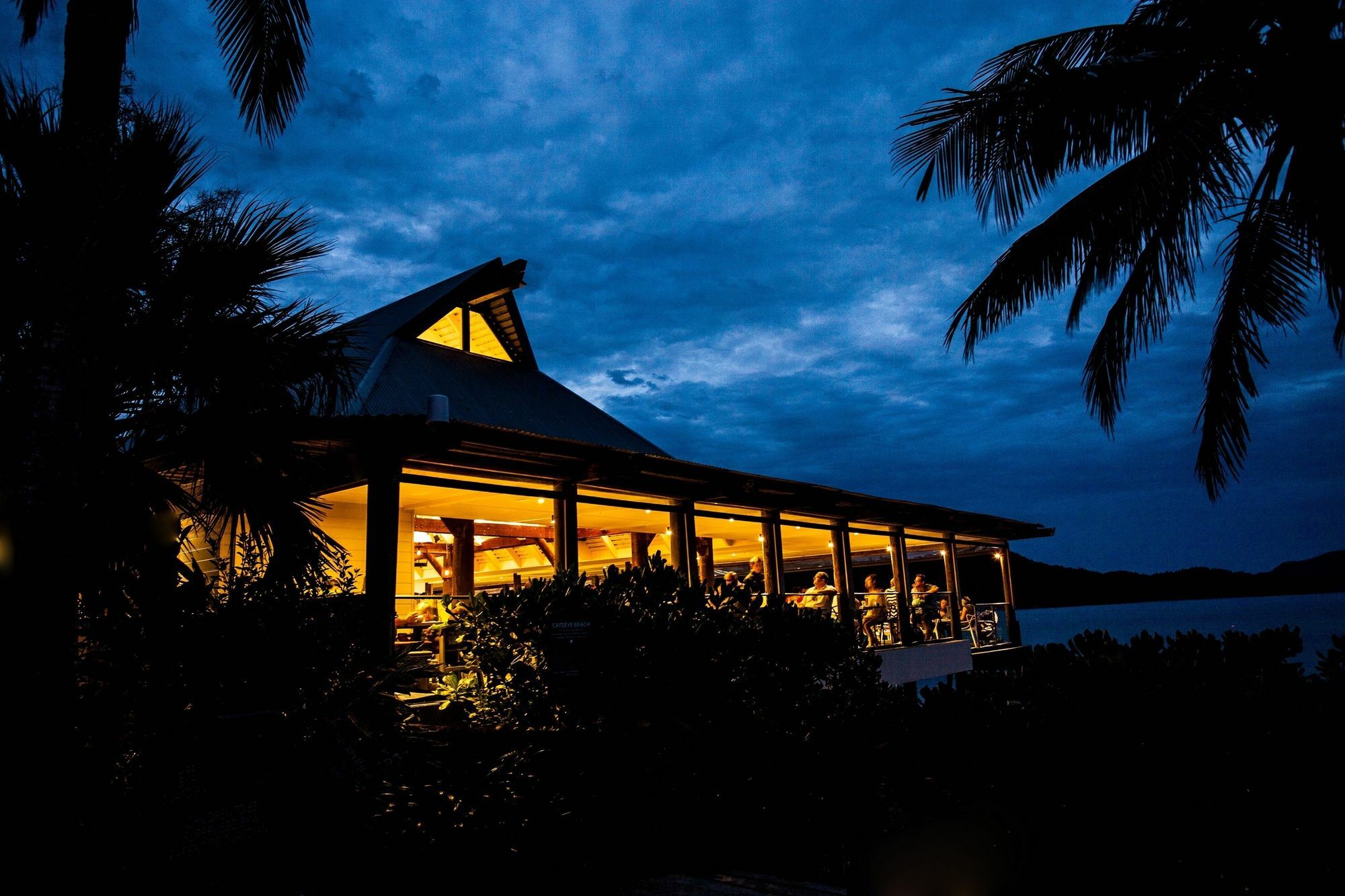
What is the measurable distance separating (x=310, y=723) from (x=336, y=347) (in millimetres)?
2918

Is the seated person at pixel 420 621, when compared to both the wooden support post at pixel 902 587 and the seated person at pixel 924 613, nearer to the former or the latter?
the wooden support post at pixel 902 587

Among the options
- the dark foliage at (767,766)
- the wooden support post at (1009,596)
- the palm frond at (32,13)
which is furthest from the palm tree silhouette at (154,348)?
the wooden support post at (1009,596)

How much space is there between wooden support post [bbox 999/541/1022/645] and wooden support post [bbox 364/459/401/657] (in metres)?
13.9

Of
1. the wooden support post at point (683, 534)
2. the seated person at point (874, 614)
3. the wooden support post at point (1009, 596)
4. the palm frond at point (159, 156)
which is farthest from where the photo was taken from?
the wooden support post at point (1009, 596)

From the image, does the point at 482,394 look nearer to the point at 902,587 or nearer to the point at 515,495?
the point at 515,495

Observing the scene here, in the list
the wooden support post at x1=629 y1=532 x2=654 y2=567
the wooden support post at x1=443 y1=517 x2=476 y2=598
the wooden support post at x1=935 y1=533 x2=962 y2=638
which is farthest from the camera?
the wooden support post at x1=935 y1=533 x2=962 y2=638

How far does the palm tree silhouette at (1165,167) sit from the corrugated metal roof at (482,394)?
211 inches

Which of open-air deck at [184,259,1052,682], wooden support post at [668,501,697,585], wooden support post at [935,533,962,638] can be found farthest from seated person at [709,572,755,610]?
wooden support post at [935,533,962,638]

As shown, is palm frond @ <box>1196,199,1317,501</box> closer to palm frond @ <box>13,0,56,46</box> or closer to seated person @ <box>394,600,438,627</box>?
seated person @ <box>394,600,438,627</box>

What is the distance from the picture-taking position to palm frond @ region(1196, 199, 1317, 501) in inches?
269

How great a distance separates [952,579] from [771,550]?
7098 mm

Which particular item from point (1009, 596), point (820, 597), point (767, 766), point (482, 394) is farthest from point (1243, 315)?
point (1009, 596)

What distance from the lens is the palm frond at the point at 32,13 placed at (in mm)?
6609

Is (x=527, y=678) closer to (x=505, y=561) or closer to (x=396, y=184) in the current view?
(x=505, y=561)
